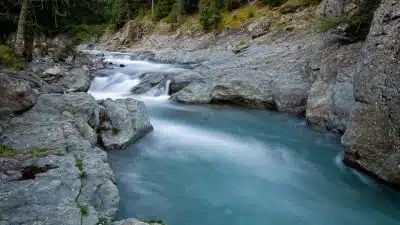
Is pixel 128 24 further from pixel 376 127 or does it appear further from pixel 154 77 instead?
pixel 376 127

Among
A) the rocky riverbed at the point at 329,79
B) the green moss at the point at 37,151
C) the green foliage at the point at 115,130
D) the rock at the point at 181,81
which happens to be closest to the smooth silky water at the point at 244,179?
the green foliage at the point at 115,130

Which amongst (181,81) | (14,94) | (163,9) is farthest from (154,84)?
(163,9)

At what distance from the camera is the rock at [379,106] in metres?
8.16

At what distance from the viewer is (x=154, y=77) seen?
2011 cm

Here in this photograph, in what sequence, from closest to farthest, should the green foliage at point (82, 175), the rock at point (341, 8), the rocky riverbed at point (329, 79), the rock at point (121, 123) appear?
→ the green foliage at point (82, 175)
the rocky riverbed at point (329, 79)
the rock at point (121, 123)
the rock at point (341, 8)

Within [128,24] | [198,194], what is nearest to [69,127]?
[198,194]

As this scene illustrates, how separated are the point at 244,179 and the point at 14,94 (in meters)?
6.52

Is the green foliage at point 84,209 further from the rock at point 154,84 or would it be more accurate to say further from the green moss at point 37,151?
the rock at point 154,84

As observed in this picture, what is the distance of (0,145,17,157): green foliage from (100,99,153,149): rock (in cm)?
295

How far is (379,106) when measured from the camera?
854 centimetres

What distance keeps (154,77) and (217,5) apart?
19.8 meters

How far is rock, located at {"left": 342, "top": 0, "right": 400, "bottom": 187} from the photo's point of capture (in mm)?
8164

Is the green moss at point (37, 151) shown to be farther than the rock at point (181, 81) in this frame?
No

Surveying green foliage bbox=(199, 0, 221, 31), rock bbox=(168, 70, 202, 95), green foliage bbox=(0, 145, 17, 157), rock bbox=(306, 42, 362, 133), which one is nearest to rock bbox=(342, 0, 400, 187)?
rock bbox=(306, 42, 362, 133)
